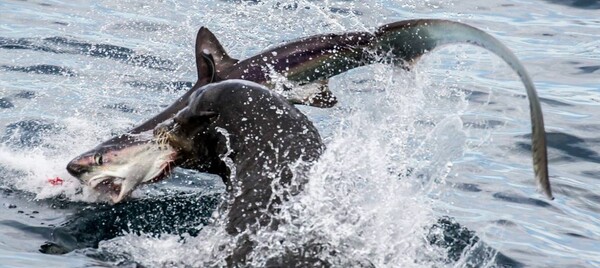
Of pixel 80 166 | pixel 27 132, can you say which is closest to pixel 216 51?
pixel 80 166

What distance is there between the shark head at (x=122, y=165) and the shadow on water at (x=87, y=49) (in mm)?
4724

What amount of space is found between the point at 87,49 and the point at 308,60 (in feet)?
17.7

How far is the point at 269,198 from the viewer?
579 centimetres

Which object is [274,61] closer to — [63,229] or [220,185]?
[220,185]

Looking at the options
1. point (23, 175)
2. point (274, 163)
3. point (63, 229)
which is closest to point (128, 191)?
point (63, 229)

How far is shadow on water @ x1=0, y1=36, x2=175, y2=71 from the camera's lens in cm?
1222

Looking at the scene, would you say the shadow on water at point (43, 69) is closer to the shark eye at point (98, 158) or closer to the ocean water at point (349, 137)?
the ocean water at point (349, 137)

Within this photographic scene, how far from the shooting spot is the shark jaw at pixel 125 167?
704 centimetres

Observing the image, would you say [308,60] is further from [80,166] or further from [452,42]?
[80,166]

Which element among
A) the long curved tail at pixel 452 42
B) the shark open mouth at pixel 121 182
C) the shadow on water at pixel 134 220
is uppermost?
the long curved tail at pixel 452 42

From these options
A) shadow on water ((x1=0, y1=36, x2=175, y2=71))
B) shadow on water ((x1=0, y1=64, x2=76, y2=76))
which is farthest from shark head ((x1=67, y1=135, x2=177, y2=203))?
shadow on water ((x1=0, y1=36, x2=175, y2=71))

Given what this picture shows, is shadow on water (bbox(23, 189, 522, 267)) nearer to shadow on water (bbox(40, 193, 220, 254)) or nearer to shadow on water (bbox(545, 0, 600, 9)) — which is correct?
shadow on water (bbox(40, 193, 220, 254))

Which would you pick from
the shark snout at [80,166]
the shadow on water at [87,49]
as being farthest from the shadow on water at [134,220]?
the shadow on water at [87,49]

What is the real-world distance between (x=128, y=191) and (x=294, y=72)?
49.6 inches
